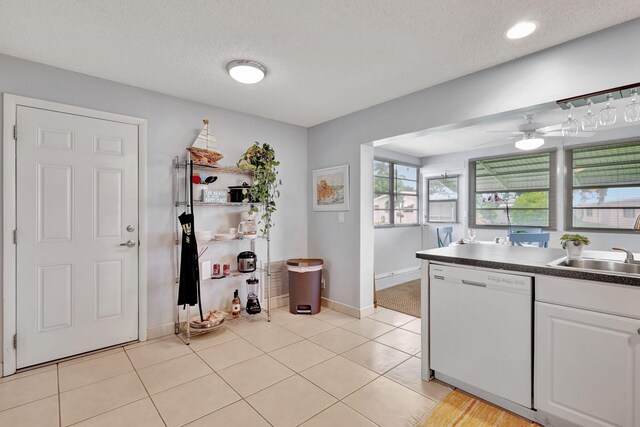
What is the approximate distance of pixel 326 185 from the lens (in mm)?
3965

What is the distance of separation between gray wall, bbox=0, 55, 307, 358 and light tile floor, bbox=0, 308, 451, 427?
0.64m

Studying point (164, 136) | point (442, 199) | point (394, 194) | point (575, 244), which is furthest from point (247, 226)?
point (442, 199)

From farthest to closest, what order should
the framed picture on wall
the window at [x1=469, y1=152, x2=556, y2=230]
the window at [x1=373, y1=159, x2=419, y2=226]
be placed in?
the window at [x1=373, y1=159, x2=419, y2=226] → the window at [x1=469, y1=152, x2=556, y2=230] → the framed picture on wall

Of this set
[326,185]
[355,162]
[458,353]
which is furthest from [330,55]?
[458,353]

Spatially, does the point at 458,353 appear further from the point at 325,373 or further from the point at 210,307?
the point at 210,307

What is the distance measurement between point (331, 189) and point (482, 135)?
8.88 ft

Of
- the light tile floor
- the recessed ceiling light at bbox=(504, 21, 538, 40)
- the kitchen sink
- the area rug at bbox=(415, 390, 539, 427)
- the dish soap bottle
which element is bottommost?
the light tile floor

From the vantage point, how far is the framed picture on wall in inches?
147

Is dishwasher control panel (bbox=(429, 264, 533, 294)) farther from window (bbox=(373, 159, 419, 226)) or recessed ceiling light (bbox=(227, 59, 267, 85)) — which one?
window (bbox=(373, 159, 419, 226))

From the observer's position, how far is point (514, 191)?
5223 millimetres

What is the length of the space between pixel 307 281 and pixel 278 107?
2.11 meters

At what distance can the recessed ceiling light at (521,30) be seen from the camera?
74.7 inches

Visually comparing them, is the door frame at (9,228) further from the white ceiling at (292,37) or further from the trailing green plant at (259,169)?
the trailing green plant at (259,169)

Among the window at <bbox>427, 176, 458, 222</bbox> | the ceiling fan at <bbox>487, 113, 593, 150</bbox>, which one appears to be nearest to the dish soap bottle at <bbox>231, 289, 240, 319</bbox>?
the ceiling fan at <bbox>487, 113, 593, 150</bbox>
